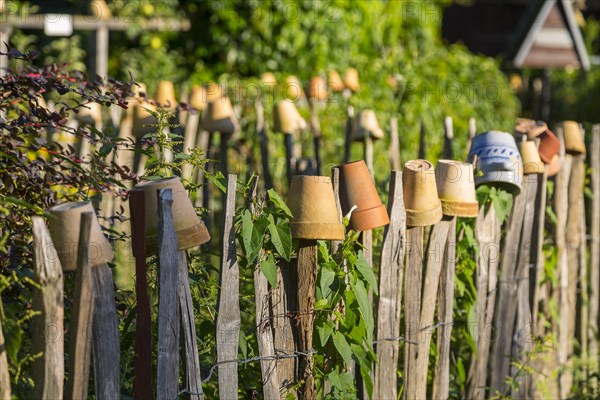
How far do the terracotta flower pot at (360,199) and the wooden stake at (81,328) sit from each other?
0.95m

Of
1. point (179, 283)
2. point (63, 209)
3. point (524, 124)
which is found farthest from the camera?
point (524, 124)

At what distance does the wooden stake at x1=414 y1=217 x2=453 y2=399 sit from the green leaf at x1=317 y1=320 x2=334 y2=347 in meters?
0.58

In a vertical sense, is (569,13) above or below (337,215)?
above

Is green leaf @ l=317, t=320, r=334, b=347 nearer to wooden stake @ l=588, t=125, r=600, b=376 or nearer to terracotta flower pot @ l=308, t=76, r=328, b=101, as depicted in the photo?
wooden stake @ l=588, t=125, r=600, b=376

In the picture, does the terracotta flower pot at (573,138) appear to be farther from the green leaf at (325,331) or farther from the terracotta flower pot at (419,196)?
the green leaf at (325,331)

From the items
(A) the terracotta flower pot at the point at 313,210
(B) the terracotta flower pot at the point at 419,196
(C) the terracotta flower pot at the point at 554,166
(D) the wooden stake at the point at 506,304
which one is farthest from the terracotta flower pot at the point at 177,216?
(C) the terracotta flower pot at the point at 554,166

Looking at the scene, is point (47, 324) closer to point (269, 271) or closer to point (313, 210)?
point (269, 271)

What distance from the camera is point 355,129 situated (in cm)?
521

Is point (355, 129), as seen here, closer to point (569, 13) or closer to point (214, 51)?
point (214, 51)

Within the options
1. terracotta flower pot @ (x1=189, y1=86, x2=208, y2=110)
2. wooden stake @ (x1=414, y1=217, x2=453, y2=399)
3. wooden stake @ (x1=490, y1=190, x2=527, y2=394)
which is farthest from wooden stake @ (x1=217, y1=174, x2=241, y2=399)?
terracotta flower pot @ (x1=189, y1=86, x2=208, y2=110)

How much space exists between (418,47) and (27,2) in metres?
4.98

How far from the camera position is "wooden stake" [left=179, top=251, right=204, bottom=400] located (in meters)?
2.13

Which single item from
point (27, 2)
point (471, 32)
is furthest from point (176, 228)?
Result: point (471, 32)

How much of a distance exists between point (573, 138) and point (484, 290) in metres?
1.11
